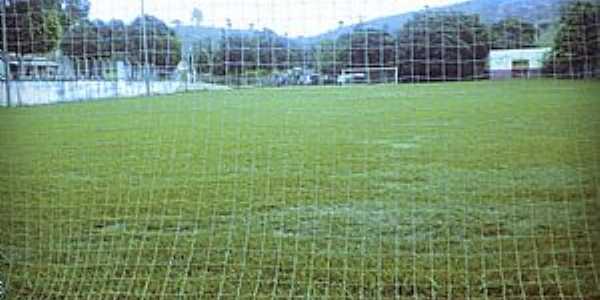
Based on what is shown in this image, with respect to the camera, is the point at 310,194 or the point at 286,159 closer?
the point at 310,194

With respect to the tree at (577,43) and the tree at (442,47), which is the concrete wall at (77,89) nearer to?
the tree at (442,47)

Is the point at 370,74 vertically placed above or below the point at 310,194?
above

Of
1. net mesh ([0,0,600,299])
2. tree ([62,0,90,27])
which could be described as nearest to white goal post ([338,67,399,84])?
net mesh ([0,0,600,299])

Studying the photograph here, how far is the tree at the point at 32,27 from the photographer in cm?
298

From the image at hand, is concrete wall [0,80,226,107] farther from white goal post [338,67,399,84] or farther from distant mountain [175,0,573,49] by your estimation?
white goal post [338,67,399,84]

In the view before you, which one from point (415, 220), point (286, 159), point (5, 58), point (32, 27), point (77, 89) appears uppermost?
point (32, 27)

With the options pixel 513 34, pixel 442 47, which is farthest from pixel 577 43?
pixel 442 47

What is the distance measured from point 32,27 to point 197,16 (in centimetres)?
71

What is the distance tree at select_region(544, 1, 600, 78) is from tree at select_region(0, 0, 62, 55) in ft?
6.52

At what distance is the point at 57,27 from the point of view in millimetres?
3076

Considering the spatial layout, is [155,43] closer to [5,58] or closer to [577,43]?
[5,58]

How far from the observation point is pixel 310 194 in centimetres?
371

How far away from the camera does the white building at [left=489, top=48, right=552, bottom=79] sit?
111 inches

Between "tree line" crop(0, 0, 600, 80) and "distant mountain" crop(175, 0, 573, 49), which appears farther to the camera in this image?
"tree line" crop(0, 0, 600, 80)
